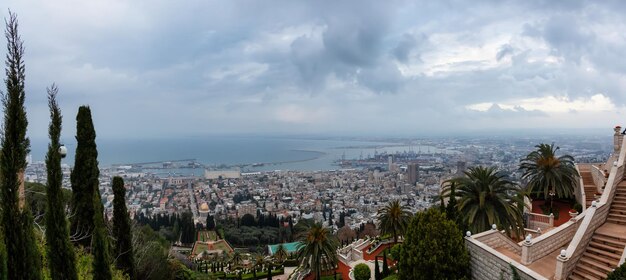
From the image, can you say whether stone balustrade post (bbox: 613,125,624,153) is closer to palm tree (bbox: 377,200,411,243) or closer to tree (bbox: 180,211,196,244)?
palm tree (bbox: 377,200,411,243)

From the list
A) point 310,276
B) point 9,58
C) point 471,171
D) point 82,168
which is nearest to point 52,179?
point 9,58

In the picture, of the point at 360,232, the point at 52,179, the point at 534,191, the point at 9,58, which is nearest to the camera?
the point at 9,58

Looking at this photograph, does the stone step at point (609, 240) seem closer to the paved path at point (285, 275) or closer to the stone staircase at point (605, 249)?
the stone staircase at point (605, 249)

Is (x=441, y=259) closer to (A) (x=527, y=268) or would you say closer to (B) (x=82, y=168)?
(A) (x=527, y=268)

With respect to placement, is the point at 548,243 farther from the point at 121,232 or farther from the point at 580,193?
the point at 121,232

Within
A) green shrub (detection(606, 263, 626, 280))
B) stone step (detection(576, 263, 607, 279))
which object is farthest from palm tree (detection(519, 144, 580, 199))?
green shrub (detection(606, 263, 626, 280))
